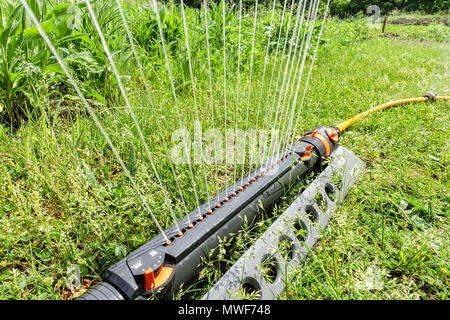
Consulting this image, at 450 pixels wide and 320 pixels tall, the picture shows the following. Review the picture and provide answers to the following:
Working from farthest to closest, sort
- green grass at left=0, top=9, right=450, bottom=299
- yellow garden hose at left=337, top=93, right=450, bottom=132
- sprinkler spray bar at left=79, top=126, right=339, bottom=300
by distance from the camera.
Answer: yellow garden hose at left=337, top=93, right=450, bottom=132, green grass at left=0, top=9, right=450, bottom=299, sprinkler spray bar at left=79, top=126, right=339, bottom=300

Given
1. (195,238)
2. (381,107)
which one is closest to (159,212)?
(195,238)

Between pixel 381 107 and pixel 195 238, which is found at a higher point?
pixel 195 238

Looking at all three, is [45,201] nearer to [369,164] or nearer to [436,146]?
[369,164]

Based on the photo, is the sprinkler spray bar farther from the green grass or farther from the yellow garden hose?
the yellow garden hose

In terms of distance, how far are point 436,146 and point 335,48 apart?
3.62 metres

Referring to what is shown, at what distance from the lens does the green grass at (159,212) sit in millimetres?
996

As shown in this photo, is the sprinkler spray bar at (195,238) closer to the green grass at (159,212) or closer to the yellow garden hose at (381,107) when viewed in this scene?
the green grass at (159,212)

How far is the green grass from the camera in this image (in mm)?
996

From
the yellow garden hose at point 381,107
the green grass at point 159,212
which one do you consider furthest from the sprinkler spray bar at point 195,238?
the yellow garden hose at point 381,107

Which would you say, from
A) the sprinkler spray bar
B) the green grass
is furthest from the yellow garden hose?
the sprinkler spray bar

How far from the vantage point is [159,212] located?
48.0 inches

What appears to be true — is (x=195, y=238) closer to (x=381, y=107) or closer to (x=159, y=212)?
(x=159, y=212)

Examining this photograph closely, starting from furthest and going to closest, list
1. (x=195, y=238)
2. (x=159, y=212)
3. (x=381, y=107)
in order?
1. (x=381, y=107)
2. (x=159, y=212)
3. (x=195, y=238)
